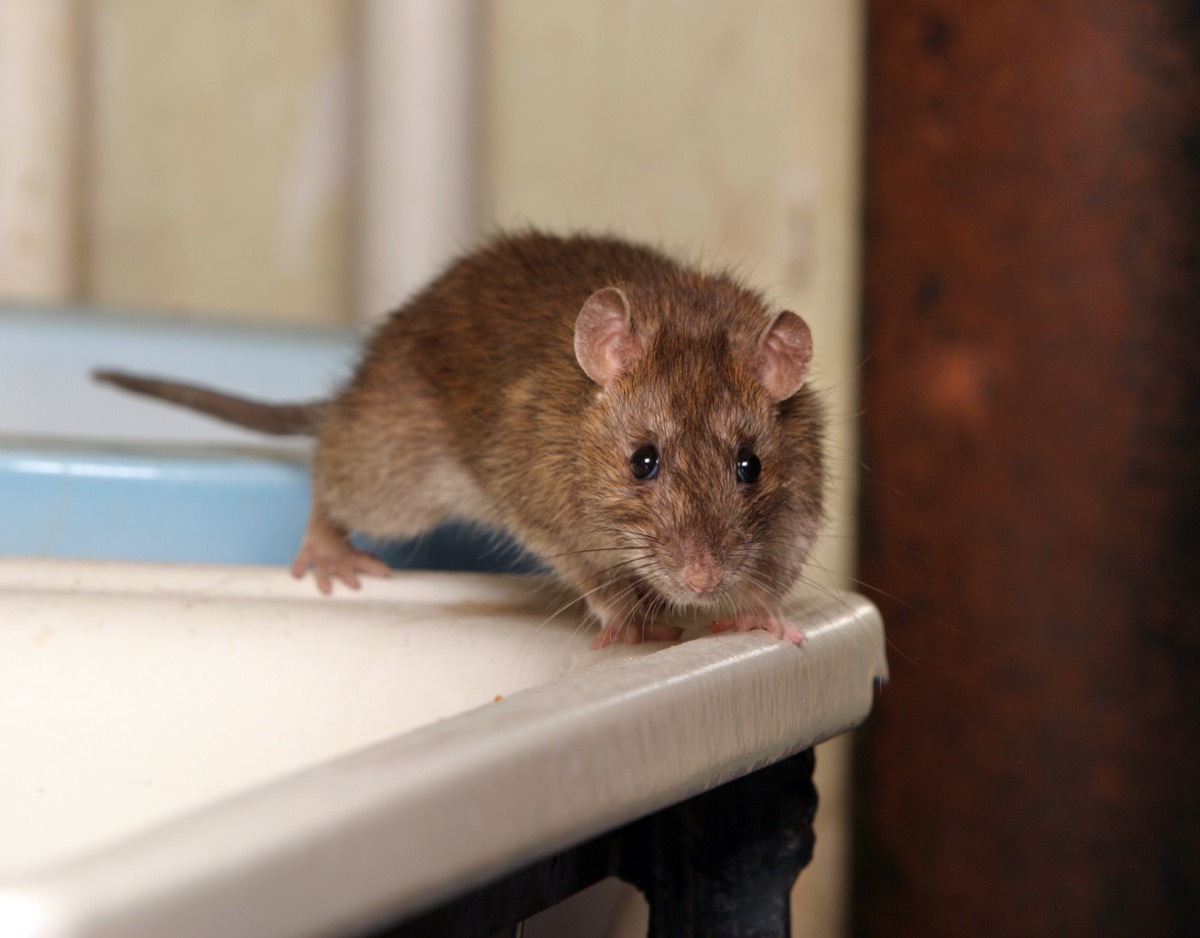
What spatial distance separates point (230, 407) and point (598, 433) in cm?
94

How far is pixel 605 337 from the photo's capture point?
66.7 inches

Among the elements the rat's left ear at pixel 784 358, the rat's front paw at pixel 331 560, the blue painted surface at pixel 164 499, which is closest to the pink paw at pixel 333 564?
the rat's front paw at pixel 331 560

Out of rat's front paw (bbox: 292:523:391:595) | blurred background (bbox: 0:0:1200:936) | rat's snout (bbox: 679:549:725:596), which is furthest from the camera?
blurred background (bbox: 0:0:1200:936)

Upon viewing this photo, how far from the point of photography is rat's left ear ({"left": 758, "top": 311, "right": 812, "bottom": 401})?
1.68 metres

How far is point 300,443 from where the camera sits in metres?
3.11

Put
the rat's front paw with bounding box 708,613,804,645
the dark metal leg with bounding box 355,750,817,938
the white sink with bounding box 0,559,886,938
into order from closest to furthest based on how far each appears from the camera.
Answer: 1. the white sink with bounding box 0,559,886,938
2. the rat's front paw with bounding box 708,613,804,645
3. the dark metal leg with bounding box 355,750,817,938

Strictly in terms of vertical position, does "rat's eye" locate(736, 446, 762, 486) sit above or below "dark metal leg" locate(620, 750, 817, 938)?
above

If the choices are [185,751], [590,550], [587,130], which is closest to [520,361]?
[590,550]

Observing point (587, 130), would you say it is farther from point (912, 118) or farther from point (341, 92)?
point (912, 118)

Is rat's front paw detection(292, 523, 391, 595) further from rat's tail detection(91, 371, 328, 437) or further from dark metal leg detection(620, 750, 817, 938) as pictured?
dark metal leg detection(620, 750, 817, 938)

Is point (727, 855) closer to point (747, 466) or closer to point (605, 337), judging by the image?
point (747, 466)

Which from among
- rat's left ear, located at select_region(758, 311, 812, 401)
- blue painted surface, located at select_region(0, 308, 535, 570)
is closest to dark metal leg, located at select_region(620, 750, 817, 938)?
rat's left ear, located at select_region(758, 311, 812, 401)

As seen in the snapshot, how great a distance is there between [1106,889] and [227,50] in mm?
2872

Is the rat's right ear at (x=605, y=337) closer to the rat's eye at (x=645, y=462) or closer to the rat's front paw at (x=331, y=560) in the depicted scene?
the rat's eye at (x=645, y=462)
